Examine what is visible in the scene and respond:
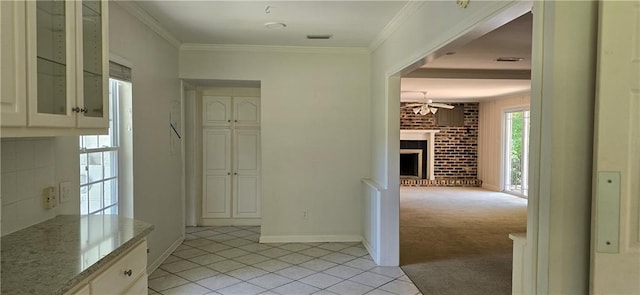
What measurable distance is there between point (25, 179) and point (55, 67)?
646 mm

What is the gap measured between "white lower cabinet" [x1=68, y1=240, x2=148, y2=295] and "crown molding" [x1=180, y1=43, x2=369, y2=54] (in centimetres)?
320

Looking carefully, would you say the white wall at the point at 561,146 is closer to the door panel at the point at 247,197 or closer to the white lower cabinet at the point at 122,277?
the white lower cabinet at the point at 122,277

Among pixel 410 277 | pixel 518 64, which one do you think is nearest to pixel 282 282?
pixel 410 277

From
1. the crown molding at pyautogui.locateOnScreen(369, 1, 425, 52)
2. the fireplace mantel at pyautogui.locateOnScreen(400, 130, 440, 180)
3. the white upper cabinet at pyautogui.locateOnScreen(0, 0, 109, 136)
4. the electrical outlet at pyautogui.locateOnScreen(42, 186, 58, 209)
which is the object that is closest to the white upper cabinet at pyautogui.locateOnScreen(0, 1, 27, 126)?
the white upper cabinet at pyautogui.locateOnScreen(0, 0, 109, 136)

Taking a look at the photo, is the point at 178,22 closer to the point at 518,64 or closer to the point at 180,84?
the point at 180,84

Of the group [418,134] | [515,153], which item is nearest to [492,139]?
[515,153]

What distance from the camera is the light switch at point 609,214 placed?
1.29 metres

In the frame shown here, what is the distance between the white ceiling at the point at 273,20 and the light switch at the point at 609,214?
7.22 ft

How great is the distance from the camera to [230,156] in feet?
18.4

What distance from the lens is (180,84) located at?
4.69m

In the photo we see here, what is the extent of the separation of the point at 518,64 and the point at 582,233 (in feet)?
15.2

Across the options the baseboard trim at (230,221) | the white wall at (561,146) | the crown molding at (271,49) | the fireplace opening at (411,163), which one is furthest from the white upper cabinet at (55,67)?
the fireplace opening at (411,163)

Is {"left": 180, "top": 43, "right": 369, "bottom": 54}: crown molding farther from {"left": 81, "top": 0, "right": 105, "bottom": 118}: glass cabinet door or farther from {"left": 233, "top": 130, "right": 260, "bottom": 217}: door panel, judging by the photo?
{"left": 81, "top": 0, "right": 105, "bottom": 118}: glass cabinet door

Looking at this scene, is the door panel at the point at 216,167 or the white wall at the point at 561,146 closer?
the white wall at the point at 561,146
